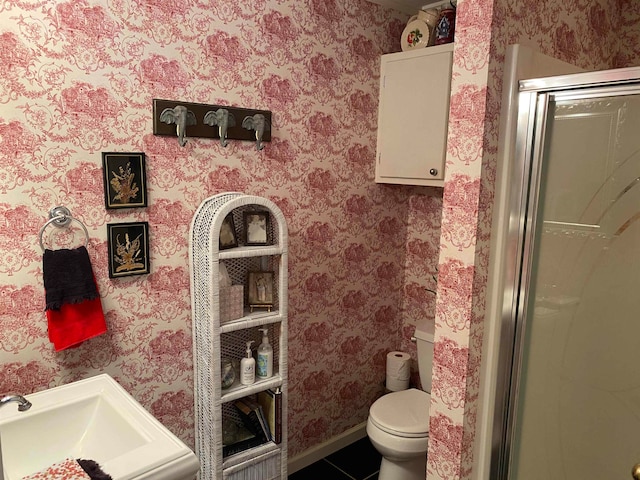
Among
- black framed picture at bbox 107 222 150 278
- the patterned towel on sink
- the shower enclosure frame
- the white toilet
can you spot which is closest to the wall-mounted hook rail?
black framed picture at bbox 107 222 150 278

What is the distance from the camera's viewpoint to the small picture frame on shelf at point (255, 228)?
1.98 metres

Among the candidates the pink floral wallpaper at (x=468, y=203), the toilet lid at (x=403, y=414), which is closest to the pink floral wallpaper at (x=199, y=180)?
the toilet lid at (x=403, y=414)

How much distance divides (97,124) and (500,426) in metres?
1.83

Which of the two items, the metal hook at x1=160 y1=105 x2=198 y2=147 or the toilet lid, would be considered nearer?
the metal hook at x1=160 y1=105 x2=198 y2=147

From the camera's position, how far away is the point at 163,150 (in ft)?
6.08

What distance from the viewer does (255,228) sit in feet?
6.51

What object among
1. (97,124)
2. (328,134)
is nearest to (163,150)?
(97,124)

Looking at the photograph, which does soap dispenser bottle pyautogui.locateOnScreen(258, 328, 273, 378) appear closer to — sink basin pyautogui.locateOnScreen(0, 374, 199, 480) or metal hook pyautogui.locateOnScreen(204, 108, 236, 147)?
sink basin pyautogui.locateOnScreen(0, 374, 199, 480)

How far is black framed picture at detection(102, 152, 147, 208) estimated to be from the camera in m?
1.72

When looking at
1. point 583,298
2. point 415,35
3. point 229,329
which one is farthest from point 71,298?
point 415,35

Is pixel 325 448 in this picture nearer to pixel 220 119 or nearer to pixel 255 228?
pixel 255 228

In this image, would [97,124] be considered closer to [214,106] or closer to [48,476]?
[214,106]

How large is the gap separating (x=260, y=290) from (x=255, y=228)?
267mm

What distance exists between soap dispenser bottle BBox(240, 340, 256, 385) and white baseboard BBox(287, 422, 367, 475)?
0.77 metres
